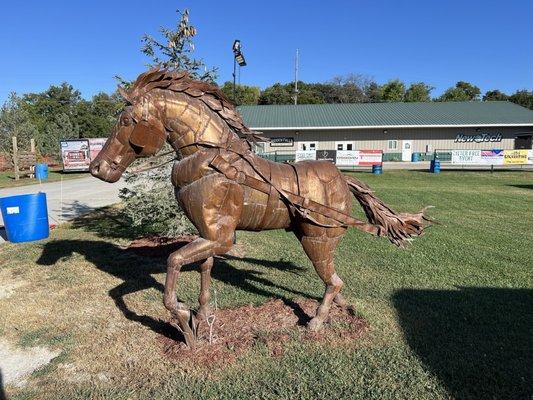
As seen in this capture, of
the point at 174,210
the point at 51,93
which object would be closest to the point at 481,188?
the point at 174,210

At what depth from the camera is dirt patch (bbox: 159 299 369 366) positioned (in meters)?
3.67

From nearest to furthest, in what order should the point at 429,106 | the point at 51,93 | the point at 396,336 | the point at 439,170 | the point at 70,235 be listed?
1. the point at 396,336
2. the point at 70,235
3. the point at 439,170
4. the point at 429,106
5. the point at 51,93

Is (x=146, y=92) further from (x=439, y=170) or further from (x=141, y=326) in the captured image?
(x=439, y=170)

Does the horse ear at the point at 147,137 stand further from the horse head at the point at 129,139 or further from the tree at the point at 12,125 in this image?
the tree at the point at 12,125

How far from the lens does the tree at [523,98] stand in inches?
2462

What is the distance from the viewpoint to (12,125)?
26438 millimetres

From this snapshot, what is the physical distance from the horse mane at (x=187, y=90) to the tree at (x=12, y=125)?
28.0 metres

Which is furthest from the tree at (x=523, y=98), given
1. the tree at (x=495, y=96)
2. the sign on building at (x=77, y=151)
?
the sign on building at (x=77, y=151)

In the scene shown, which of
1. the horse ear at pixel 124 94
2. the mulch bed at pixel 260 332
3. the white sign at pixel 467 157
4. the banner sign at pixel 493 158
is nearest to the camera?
the horse ear at pixel 124 94

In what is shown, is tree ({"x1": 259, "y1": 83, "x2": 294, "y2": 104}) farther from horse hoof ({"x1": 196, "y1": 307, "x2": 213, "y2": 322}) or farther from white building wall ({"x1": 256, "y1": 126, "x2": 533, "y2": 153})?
horse hoof ({"x1": 196, "y1": 307, "x2": 213, "y2": 322})

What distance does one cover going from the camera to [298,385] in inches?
128

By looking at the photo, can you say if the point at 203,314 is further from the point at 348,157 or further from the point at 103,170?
the point at 348,157

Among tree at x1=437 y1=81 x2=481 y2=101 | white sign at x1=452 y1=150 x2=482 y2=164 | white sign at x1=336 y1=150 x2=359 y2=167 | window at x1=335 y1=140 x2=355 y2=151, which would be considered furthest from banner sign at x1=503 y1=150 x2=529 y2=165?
tree at x1=437 y1=81 x2=481 y2=101

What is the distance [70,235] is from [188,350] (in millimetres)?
6459
